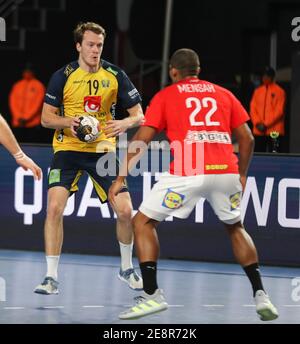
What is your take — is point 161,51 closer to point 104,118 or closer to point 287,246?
point 287,246

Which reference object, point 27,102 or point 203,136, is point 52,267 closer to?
point 203,136

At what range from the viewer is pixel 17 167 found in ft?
49.0

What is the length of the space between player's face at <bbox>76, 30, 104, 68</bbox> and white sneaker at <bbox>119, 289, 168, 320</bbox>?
2637 mm

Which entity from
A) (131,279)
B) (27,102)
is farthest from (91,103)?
(27,102)

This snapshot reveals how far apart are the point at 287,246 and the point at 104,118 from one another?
3093 mm

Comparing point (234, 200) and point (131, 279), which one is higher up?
point (234, 200)

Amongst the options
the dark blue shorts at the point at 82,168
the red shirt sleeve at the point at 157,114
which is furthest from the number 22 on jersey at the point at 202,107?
the dark blue shorts at the point at 82,168

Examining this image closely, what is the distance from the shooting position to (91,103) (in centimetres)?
1191

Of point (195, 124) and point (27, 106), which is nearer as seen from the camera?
point (195, 124)

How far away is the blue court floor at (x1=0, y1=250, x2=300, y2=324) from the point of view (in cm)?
1062

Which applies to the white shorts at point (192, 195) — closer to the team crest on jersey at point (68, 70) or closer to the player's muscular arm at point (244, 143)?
the player's muscular arm at point (244, 143)

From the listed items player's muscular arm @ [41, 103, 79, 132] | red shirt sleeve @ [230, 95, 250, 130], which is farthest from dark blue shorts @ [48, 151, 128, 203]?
red shirt sleeve @ [230, 95, 250, 130]

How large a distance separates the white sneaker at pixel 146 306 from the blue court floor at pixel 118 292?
135 mm

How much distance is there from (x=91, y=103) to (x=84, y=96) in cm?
9
